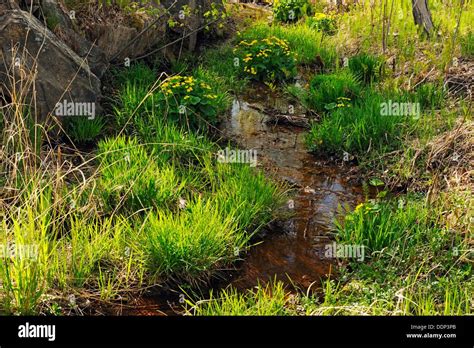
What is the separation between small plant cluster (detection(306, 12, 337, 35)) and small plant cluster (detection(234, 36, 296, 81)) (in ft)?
6.90

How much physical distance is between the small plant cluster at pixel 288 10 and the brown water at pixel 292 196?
14.8 feet

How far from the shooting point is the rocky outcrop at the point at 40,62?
6000 mm

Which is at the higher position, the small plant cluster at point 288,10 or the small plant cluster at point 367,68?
the small plant cluster at point 288,10

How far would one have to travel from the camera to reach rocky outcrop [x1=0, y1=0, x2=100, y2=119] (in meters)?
6.00

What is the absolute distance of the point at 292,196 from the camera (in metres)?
5.89

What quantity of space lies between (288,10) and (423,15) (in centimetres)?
392

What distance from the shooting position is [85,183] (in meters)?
4.35

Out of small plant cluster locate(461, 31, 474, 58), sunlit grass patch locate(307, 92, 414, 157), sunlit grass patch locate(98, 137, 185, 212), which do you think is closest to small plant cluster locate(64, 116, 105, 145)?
sunlit grass patch locate(98, 137, 185, 212)

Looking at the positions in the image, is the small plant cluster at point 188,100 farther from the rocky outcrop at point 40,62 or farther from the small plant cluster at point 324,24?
the small plant cluster at point 324,24

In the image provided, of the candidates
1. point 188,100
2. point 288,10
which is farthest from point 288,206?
point 288,10

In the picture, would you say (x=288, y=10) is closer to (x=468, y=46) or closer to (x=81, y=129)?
(x=468, y=46)

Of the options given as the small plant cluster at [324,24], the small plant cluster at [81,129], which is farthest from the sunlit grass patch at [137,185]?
the small plant cluster at [324,24]

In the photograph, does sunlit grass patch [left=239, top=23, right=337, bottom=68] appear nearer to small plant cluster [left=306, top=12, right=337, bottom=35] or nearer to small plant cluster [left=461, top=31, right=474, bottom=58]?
small plant cluster [left=306, top=12, right=337, bottom=35]

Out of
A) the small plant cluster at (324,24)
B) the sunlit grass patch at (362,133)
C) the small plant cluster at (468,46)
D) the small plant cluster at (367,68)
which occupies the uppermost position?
the small plant cluster at (324,24)
